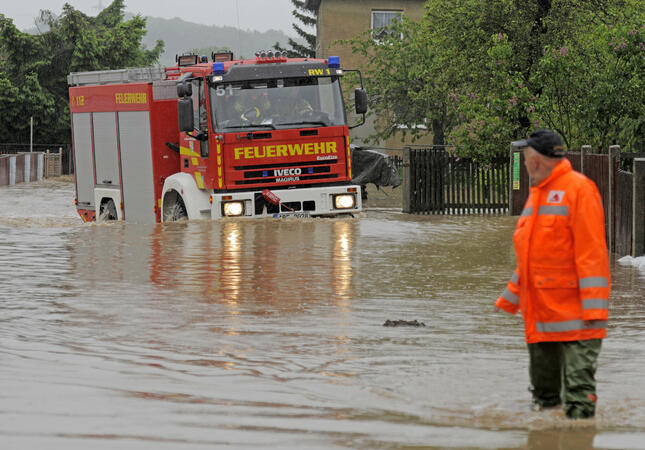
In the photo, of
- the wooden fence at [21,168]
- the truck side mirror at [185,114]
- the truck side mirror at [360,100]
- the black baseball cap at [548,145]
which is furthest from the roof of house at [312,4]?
the black baseball cap at [548,145]

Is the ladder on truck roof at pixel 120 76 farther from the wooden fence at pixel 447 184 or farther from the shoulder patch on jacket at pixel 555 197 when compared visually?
the shoulder patch on jacket at pixel 555 197

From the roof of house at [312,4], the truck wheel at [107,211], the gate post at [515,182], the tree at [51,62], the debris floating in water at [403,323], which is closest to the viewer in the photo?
the debris floating in water at [403,323]

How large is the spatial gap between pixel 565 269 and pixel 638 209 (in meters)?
8.09

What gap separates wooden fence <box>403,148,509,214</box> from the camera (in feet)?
83.8

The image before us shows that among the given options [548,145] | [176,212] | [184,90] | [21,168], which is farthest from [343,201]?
[21,168]

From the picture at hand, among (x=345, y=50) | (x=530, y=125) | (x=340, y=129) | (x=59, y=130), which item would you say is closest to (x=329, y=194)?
(x=340, y=129)

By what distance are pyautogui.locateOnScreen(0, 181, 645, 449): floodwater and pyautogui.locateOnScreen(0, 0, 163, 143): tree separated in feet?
144

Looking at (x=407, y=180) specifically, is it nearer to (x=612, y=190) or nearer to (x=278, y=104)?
(x=278, y=104)

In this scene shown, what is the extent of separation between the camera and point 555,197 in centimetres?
619

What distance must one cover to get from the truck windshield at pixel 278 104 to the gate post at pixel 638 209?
596 centimetres

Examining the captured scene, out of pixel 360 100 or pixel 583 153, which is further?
pixel 360 100

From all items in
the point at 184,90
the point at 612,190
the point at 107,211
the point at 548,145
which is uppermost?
the point at 184,90

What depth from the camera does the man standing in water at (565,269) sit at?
238 inches

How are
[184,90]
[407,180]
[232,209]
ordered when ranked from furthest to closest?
1. [407,180]
2. [232,209]
3. [184,90]
